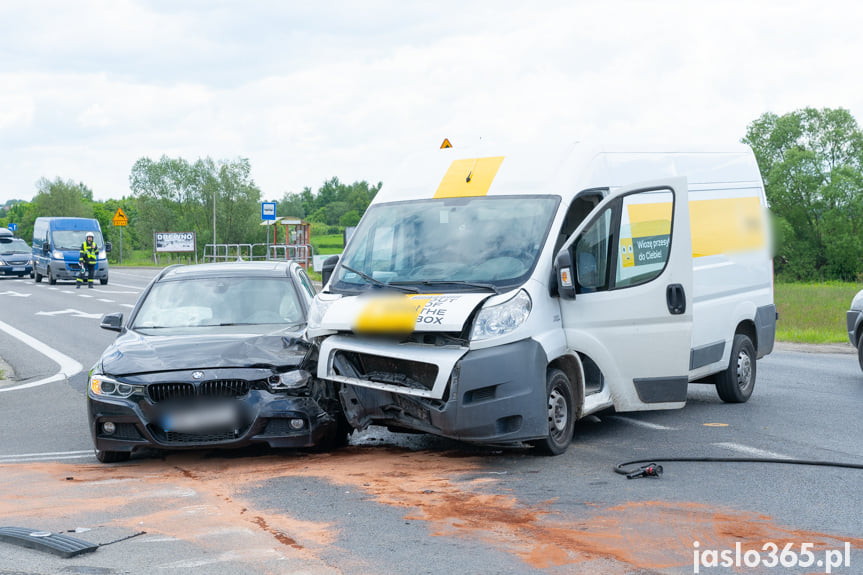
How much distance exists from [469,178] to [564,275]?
4.50 ft

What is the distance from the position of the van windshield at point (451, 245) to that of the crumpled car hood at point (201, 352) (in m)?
0.66

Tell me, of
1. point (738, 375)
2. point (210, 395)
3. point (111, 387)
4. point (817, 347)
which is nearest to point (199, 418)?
point (210, 395)

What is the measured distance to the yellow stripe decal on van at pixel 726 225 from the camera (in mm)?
9367

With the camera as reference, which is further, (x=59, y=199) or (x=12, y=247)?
(x=59, y=199)

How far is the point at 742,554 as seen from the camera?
A: 15.9 feet

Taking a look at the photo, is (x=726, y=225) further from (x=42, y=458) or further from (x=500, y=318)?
(x=42, y=458)

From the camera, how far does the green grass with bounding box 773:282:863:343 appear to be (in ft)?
62.2

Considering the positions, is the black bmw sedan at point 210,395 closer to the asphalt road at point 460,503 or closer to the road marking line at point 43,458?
the asphalt road at point 460,503

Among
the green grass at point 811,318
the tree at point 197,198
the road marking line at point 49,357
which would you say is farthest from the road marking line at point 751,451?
the tree at point 197,198

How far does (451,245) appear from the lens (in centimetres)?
772

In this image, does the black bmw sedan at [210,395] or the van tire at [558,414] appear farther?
the van tire at [558,414]

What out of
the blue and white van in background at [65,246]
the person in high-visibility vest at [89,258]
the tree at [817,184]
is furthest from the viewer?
the tree at [817,184]

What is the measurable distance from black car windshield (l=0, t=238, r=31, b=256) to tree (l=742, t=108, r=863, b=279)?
52.3m

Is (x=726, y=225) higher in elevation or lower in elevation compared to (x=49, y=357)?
higher
